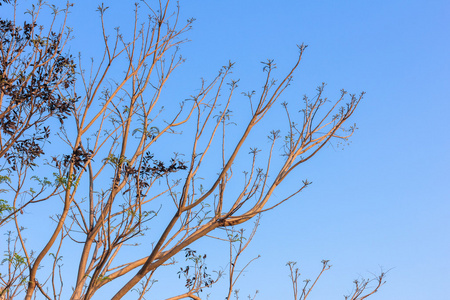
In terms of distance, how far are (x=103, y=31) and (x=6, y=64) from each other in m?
1.40

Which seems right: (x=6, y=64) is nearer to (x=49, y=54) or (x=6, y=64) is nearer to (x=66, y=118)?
(x=49, y=54)

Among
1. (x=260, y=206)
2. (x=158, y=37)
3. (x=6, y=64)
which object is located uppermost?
(x=158, y=37)

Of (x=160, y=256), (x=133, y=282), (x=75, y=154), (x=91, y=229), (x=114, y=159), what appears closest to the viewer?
(x=114, y=159)

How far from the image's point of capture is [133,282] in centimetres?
431

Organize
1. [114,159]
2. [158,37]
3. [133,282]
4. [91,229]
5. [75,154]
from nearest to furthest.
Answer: [114,159]
[133,282]
[75,154]
[91,229]
[158,37]

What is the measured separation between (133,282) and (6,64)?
2457 millimetres

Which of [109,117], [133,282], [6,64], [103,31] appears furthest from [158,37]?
[133,282]

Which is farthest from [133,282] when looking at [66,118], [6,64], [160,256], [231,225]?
[6,64]

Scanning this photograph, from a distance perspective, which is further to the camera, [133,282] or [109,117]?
[109,117]

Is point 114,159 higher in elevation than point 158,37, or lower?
lower

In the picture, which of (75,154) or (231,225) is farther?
(75,154)

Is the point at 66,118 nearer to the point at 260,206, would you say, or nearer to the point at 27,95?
the point at 27,95

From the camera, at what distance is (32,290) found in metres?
5.01

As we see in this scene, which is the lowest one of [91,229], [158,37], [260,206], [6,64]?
[260,206]
